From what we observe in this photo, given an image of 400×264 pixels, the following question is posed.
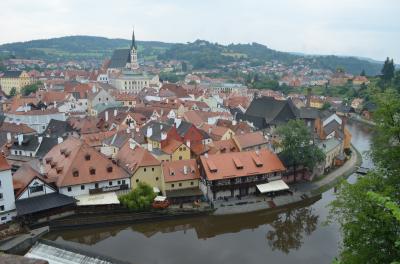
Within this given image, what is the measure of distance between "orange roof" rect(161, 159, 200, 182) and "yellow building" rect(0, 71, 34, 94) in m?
107

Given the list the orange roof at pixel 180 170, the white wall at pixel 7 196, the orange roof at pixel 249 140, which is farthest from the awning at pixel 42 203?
the orange roof at pixel 249 140

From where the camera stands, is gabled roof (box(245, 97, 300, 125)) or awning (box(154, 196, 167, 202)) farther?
gabled roof (box(245, 97, 300, 125))

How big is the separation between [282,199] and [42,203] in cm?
2376

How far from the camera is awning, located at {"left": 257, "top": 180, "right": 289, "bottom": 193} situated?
40344mm

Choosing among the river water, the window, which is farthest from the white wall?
the river water

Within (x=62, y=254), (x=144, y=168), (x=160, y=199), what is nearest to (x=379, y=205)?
(x=62, y=254)

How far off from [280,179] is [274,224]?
6.80m

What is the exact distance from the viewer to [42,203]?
34.4m

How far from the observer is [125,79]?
124 m

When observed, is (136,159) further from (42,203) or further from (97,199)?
(42,203)

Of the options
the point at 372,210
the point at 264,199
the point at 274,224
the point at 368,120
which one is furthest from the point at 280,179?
the point at 368,120

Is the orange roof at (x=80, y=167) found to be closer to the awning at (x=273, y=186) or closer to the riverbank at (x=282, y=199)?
the riverbank at (x=282, y=199)

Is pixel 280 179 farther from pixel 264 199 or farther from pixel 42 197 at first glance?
pixel 42 197

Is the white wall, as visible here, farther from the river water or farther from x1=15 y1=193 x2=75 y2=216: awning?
the river water
